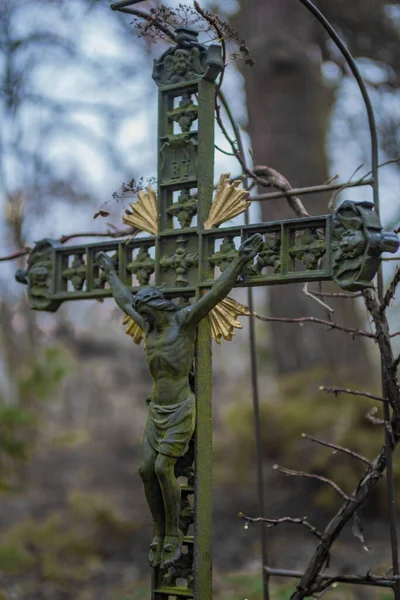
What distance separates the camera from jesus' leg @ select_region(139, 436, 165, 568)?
9.24 ft

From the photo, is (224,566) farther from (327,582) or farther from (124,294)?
(124,294)

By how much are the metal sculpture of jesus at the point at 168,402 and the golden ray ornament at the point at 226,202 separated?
0.74 feet

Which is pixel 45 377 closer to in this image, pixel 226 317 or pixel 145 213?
pixel 145 213

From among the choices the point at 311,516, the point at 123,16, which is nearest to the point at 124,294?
the point at 311,516

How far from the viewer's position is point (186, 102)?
313 centimetres

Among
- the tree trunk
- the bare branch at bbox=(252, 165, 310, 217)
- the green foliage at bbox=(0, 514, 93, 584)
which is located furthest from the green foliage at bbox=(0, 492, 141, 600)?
the bare branch at bbox=(252, 165, 310, 217)

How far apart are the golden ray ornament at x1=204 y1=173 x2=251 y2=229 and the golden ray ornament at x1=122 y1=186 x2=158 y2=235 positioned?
27cm

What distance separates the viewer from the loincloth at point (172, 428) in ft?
9.14

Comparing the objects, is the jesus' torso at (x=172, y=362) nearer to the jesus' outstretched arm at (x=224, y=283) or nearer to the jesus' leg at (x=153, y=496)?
the jesus' outstretched arm at (x=224, y=283)

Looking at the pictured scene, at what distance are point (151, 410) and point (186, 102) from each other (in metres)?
1.21

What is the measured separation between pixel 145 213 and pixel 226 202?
400mm

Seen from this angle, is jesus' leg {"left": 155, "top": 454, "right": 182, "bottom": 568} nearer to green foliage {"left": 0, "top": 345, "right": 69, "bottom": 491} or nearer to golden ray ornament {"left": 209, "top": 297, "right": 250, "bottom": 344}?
golden ray ornament {"left": 209, "top": 297, "right": 250, "bottom": 344}

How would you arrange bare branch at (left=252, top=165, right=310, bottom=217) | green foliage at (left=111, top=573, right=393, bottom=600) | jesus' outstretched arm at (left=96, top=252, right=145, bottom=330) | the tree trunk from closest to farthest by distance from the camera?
1. jesus' outstretched arm at (left=96, top=252, right=145, bottom=330)
2. bare branch at (left=252, top=165, right=310, bottom=217)
3. green foliage at (left=111, top=573, right=393, bottom=600)
4. the tree trunk

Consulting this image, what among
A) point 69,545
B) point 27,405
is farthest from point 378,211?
point 27,405
